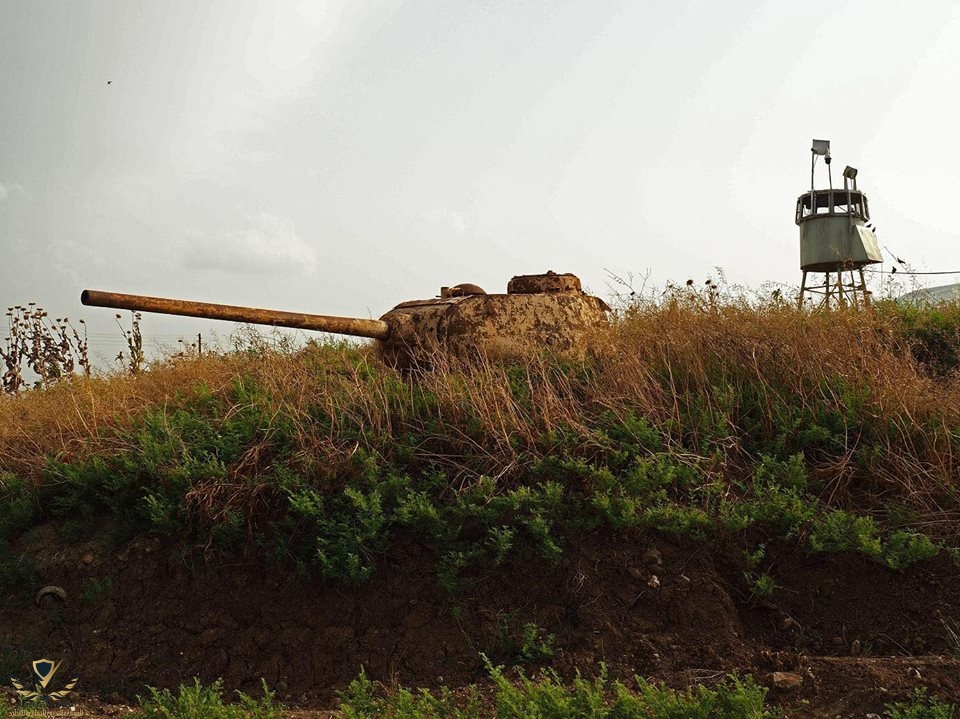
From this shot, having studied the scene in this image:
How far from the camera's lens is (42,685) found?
15.8 feet

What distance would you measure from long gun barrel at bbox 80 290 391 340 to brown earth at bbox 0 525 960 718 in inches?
76.6

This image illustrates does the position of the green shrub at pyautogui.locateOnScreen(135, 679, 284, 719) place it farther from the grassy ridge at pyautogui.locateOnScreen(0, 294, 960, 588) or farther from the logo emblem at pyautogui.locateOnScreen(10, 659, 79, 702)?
the grassy ridge at pyautogui.locateOnScreen(0, 294, 960, 588)

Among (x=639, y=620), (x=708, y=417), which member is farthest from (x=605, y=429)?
(x=639, y=620)

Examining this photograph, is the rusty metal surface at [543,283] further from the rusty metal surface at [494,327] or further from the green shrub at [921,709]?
the green shrub at [921,709]

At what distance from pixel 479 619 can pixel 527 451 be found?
1291 millimetres

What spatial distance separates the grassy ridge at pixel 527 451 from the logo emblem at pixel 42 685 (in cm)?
93

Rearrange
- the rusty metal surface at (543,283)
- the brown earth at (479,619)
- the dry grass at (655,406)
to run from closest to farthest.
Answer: the brown earth at (479,619) → the dry grass at (655,406) → the rusty metal surface at (543,283)

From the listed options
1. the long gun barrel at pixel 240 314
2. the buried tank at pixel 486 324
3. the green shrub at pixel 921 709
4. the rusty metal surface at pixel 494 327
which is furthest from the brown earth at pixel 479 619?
the rusty metal surface at pixel 494 327

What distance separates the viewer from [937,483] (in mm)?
5816

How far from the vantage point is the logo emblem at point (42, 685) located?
4680 millimetres

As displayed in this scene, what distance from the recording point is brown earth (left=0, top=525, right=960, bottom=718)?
4.64 meters

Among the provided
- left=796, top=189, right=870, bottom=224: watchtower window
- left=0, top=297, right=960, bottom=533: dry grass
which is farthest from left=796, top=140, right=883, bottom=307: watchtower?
left=0, top=297, right=960, bottom=533: dry grass

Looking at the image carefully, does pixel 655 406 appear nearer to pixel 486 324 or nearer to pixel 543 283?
pixel 486 324

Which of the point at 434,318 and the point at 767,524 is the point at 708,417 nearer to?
the point at 767,524
